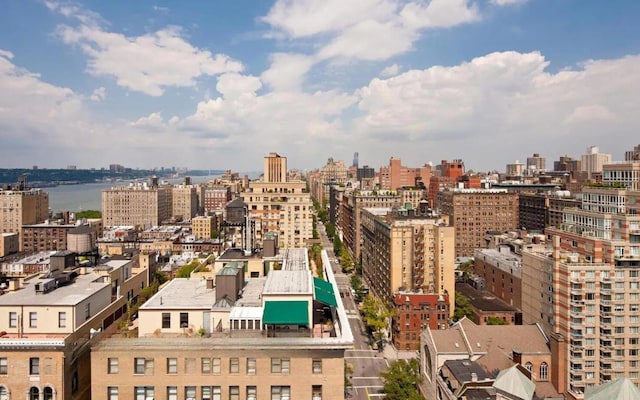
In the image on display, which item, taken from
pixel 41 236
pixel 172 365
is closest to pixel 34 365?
pixel 172 365

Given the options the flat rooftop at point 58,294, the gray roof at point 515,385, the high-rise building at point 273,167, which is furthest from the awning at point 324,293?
the high-rise building at point 273,167

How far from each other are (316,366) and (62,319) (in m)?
16.7

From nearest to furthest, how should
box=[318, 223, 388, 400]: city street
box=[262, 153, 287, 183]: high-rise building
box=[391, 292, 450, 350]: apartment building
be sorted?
box=[318, 223, 388, 400]: city street < box=[391, 292, 450, 350]: apartment building < box=[262, 153, 287, 183]: high-rise building

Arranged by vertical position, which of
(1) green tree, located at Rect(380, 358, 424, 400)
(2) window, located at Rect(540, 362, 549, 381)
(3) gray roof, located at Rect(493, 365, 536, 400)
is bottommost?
(1) green tree, located at Rect(380, 358, 424, 400)

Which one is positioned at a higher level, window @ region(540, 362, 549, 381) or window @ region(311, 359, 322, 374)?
window @ region(311, 359, 322, 374)

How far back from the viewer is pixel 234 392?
2783cm

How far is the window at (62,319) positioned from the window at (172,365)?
28.3ft

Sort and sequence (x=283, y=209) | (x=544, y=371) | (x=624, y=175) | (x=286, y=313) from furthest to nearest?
(x=283, y=209)
(x=624, y=175)
(x=544, y=371)
(x=286, y=313)

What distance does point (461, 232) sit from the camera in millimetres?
153375

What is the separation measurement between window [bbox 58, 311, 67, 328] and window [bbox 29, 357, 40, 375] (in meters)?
3.91

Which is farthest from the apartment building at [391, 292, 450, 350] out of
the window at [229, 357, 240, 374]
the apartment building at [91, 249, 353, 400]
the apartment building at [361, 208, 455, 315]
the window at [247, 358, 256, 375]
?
the window at [229, 357, 240, 374]

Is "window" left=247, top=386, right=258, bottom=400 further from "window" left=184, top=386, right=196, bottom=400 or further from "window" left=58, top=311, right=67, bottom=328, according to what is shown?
"window" left=58, top=311, right=67, bottom=328

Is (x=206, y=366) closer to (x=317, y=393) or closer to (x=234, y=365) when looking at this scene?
(x=234, y=365)

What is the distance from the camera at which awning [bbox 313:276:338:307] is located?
110 feet
